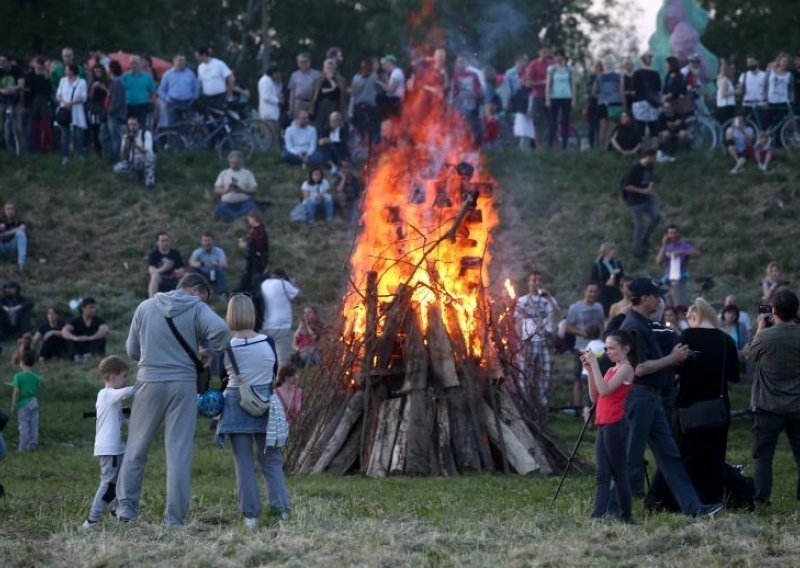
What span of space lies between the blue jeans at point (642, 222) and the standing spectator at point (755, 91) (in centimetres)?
333

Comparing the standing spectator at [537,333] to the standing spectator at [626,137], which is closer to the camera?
the standing spectator at [537,333]

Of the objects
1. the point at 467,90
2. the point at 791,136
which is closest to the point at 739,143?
the point at 791,136

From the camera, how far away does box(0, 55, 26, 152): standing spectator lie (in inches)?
1176

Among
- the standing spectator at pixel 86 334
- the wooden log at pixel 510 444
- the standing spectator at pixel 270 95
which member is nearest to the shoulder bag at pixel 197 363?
the wooden log at pixel 510 444

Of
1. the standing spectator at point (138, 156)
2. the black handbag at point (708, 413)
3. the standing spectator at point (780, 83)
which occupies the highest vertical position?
the standing spectator at point (780, 83)

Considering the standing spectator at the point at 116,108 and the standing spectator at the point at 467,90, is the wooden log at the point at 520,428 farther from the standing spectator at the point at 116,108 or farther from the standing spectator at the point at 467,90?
the standing spectator at the point at 116,108

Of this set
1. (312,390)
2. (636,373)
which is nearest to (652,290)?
(636,373)

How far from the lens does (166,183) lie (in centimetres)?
3050

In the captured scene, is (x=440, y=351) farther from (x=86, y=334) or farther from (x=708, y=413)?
(x=86, y=334)

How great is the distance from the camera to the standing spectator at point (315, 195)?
28.8 m

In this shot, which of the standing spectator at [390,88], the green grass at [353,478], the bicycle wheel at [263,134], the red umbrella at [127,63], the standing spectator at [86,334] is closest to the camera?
the green grass at [353,478]

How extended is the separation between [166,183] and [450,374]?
15.5 metres

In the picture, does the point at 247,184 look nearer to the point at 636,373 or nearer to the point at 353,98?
the point at 353,98

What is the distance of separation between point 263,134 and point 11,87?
5002 mm
